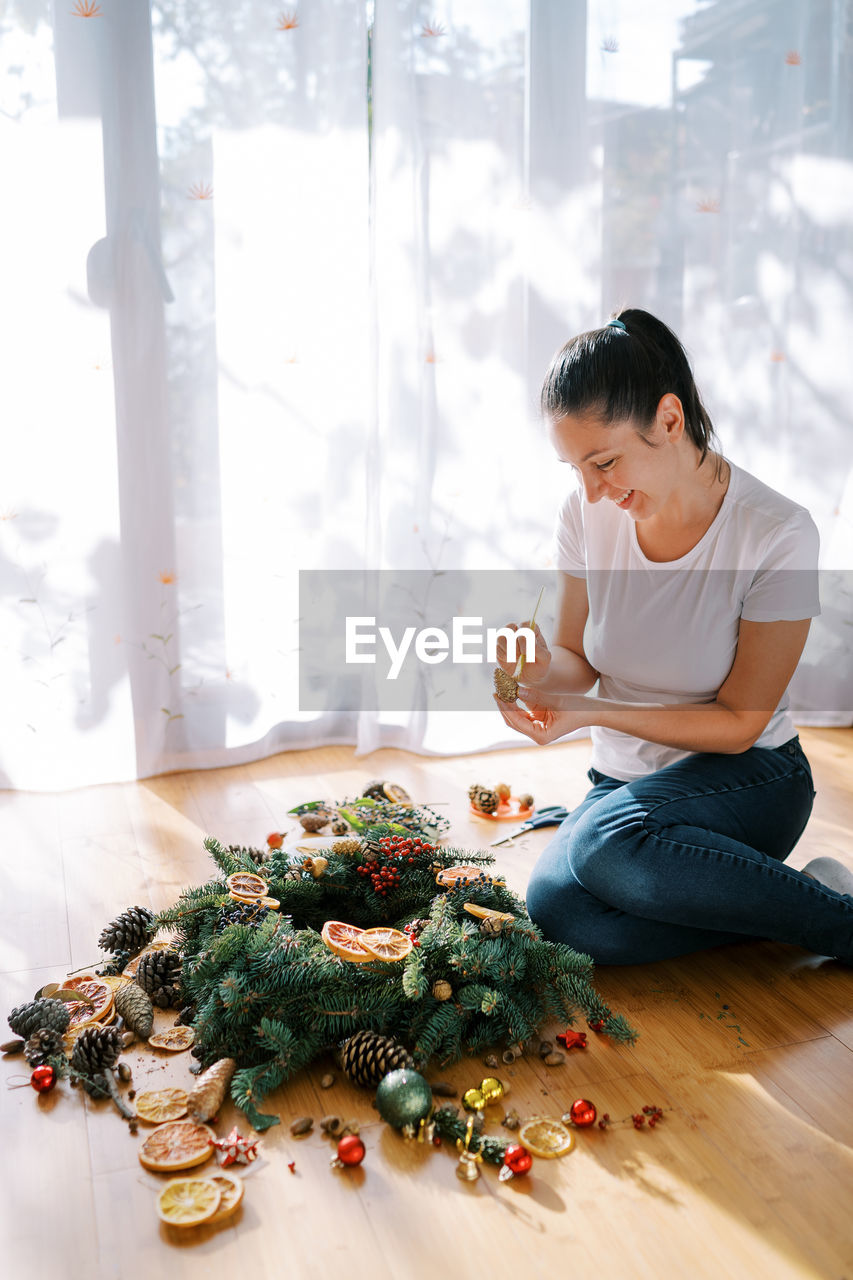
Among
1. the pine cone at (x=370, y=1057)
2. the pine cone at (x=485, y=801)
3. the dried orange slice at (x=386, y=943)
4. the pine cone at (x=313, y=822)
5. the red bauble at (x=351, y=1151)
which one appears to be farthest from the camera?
the pine cone at (x=485, y=801)

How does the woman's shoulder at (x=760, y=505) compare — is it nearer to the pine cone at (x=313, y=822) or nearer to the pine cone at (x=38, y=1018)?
the pine cone at (x=313, y=822)

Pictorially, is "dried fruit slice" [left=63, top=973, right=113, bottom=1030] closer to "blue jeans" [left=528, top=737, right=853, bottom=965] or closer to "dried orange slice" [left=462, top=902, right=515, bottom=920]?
"dried orange slice" [left=462, top=902, right=515, bottom=920]

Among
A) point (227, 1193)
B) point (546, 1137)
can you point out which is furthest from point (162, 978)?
point (546, 1137)

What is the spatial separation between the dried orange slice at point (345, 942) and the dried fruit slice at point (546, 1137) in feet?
0.92

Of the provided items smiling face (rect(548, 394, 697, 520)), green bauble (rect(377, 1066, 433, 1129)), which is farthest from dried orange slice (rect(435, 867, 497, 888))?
smiling face (rect(548, 394, 697, 520))

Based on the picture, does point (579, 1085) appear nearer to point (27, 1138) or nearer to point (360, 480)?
point (27, 1138)

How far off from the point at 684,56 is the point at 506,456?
99 centimetres

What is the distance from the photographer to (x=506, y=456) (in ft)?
8.46

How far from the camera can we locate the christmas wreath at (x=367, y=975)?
1.35 meters

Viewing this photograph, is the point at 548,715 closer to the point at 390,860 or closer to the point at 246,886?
the point at 390,860

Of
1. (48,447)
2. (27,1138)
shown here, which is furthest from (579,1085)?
(48,447)

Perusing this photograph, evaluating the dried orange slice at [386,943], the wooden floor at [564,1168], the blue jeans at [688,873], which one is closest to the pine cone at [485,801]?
the blue jeans at [688,873]

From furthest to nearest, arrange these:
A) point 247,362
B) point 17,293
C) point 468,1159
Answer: point 247,362 < point 17,293 < point 468,1159

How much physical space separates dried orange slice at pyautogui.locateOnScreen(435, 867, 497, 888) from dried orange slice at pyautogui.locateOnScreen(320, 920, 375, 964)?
18cm
